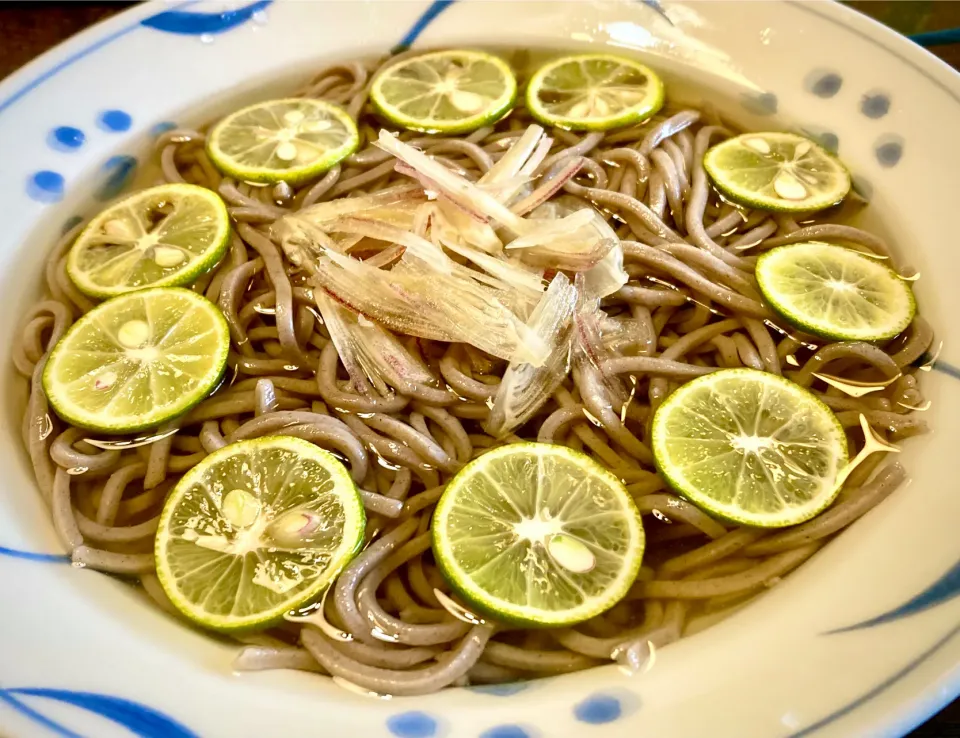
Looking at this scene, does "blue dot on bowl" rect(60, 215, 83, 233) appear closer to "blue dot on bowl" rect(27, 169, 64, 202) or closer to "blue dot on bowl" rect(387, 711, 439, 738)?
"blue dot on bowl" rect(27, 169, 64, 202)

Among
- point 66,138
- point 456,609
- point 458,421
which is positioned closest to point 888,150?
point 458,421

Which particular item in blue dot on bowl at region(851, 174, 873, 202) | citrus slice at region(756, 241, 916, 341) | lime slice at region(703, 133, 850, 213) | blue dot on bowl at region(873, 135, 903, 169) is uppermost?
blue dot on bowl at region(873, 135, 903, 169)

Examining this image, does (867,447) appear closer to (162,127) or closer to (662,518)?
(662,518)

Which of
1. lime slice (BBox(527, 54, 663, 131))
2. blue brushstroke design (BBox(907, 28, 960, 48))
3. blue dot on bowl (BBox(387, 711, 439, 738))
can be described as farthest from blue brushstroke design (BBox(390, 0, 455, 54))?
blue dot on bowl (BBox(387, 711, 439, 738))

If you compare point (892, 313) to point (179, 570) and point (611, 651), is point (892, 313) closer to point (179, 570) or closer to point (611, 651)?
point (611, 651)

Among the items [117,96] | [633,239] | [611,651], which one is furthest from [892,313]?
[117,96]

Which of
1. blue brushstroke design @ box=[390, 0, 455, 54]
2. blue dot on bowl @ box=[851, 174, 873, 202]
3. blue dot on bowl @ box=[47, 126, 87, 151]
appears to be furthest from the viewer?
blue brushstroke design @ box=[390, 0, 455, 54]
